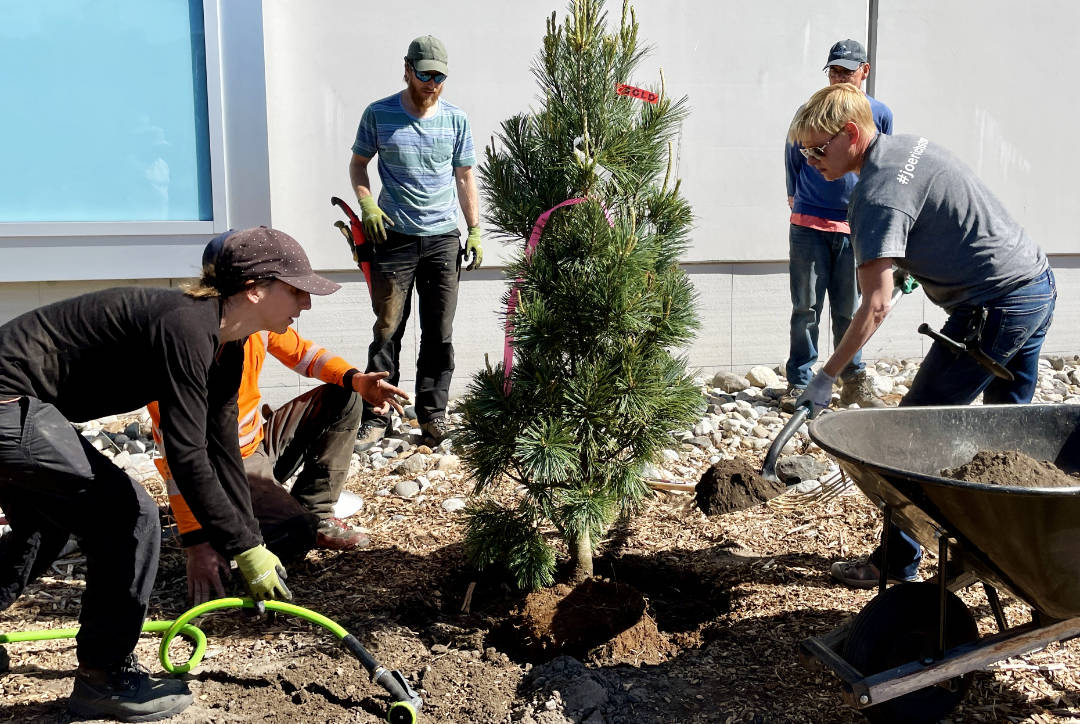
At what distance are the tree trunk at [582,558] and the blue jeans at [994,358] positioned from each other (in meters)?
1.02

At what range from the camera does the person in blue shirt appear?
5477mm

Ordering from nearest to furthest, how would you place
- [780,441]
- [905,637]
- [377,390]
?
1. [905,637]
2. [780,441]
3. [377,390]

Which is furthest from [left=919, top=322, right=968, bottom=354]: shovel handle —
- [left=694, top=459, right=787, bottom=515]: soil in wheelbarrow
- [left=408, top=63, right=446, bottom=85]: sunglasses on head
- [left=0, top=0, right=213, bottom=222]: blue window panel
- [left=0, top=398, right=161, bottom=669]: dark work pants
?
[left=0, top=0, right=213, bottom=222]: blue window panel

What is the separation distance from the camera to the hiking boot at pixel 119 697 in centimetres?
275

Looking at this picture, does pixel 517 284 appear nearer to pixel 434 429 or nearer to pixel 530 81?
pixel 434 429

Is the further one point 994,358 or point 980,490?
point 994,358

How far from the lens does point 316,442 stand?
408 centimetres

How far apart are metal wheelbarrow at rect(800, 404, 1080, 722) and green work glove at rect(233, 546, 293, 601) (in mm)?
1459

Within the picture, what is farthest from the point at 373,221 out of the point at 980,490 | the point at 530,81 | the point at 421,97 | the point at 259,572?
the point at 980,490

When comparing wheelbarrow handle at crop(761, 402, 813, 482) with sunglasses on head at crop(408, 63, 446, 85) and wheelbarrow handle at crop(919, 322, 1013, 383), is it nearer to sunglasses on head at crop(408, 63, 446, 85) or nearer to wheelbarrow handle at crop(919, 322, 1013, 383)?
wheelbarrow handle at crop(919, 322, 1013, 383)

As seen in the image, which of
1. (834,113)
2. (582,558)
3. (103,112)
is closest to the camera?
(834,113)

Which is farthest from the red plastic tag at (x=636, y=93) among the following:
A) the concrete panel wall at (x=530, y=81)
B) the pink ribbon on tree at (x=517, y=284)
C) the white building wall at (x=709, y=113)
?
the concrete panel wall at (x=530, y=81)

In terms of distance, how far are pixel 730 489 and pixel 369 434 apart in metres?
2.08

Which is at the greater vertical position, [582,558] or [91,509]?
[91,509]
